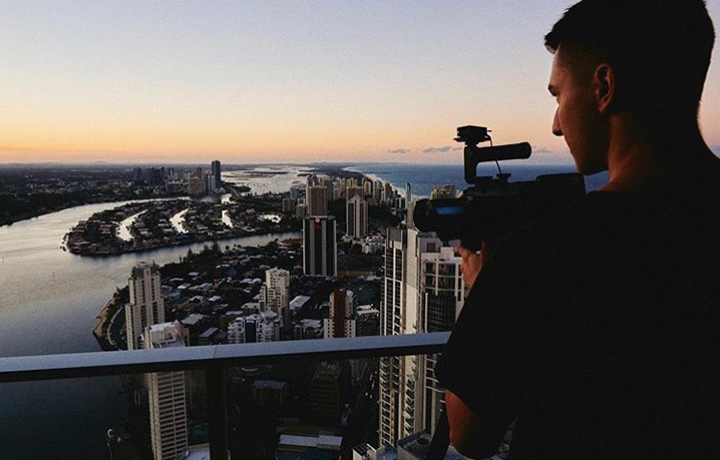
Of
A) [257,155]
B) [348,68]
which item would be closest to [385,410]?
[348,68]

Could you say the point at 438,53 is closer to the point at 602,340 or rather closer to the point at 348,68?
the point at 348,68

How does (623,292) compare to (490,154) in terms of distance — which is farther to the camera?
(490,154)

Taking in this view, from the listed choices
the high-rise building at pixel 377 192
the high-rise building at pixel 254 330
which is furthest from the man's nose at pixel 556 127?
the high-rise building at pixel 377 192

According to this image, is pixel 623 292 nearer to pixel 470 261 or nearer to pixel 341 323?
pixel 470 261

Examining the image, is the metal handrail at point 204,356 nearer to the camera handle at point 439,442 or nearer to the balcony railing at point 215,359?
the balcony railing at point 215,359

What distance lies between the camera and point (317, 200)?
38.5ft

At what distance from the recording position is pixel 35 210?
972 centimetres

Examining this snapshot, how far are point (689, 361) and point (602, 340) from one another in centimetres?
8

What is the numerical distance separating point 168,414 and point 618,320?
123cm

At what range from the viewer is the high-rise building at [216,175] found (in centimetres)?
1419

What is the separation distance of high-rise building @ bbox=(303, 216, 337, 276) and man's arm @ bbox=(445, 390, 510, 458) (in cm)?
1032

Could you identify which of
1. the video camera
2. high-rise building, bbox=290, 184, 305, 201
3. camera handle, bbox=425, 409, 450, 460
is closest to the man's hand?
the video camera

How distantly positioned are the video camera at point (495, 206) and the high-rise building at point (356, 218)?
8367 millimetres

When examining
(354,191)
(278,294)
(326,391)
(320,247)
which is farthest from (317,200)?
(326,391)
